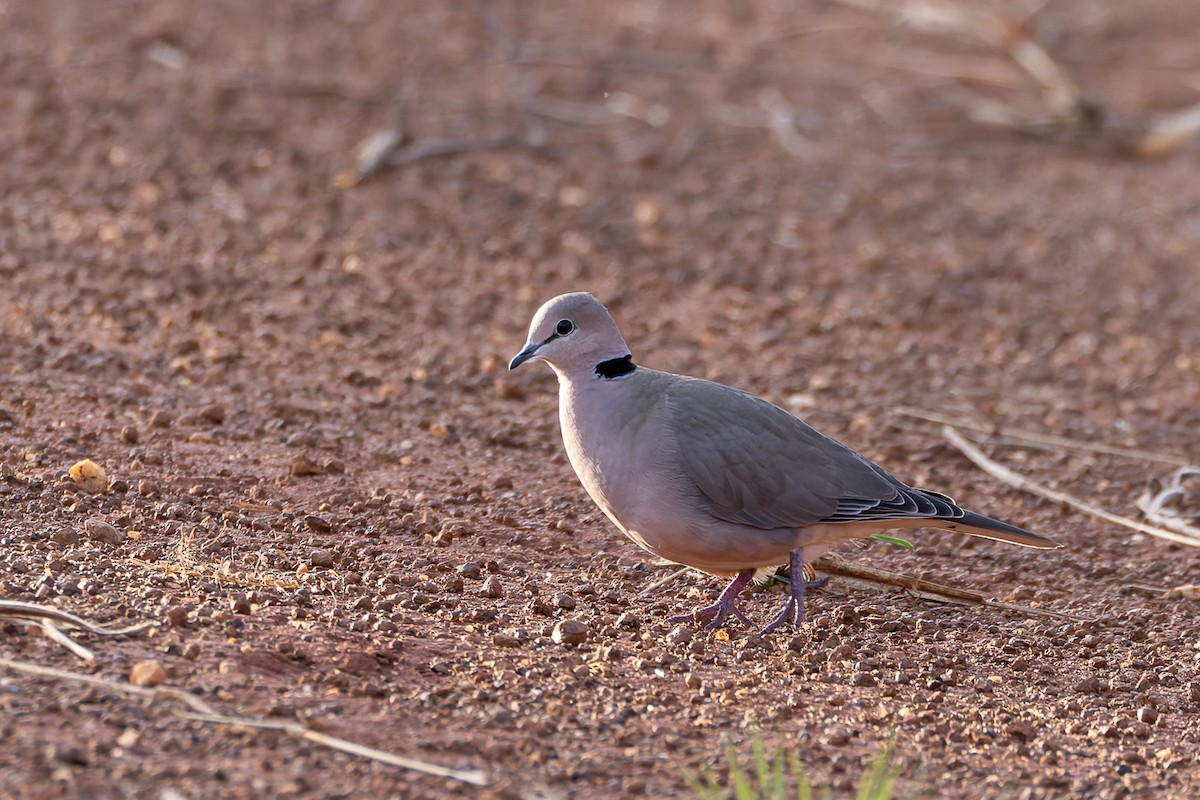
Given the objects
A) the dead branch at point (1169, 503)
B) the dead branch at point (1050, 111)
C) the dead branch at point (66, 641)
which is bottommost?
the dead branch at point (1169, 503)

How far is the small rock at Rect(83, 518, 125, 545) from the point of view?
13.5 feet

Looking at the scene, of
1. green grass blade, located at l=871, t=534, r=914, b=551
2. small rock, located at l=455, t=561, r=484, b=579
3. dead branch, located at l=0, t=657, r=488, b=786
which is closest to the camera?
dead branch, located at l=0, t=657, r=488, b=786

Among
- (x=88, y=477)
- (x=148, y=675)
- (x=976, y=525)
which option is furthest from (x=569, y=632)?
(x=88, y=477)

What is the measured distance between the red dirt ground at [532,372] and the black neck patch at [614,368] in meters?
0.68

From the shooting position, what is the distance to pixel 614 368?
430cm

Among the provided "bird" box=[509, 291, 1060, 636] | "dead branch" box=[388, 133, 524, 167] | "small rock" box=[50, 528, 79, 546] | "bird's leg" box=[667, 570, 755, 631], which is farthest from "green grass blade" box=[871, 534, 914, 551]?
"dead branch" box=[388, 133, 524, 167]

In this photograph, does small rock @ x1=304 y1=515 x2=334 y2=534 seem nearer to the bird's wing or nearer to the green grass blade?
the bird's wing

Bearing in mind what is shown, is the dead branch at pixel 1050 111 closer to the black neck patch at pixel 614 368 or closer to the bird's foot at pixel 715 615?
the black neck patch at pixel 614 368

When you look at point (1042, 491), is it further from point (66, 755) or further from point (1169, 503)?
point (66, 755)

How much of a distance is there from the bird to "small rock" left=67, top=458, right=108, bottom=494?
136 centimetres

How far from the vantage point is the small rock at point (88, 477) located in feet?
14.6

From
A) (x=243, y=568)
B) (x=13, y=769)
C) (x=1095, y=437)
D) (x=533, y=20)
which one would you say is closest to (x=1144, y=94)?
(x=533, y=20)

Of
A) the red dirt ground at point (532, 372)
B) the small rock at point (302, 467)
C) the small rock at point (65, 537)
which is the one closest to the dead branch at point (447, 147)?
the red dirt ground at point (532, 372)

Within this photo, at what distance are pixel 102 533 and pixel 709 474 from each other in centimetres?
174
